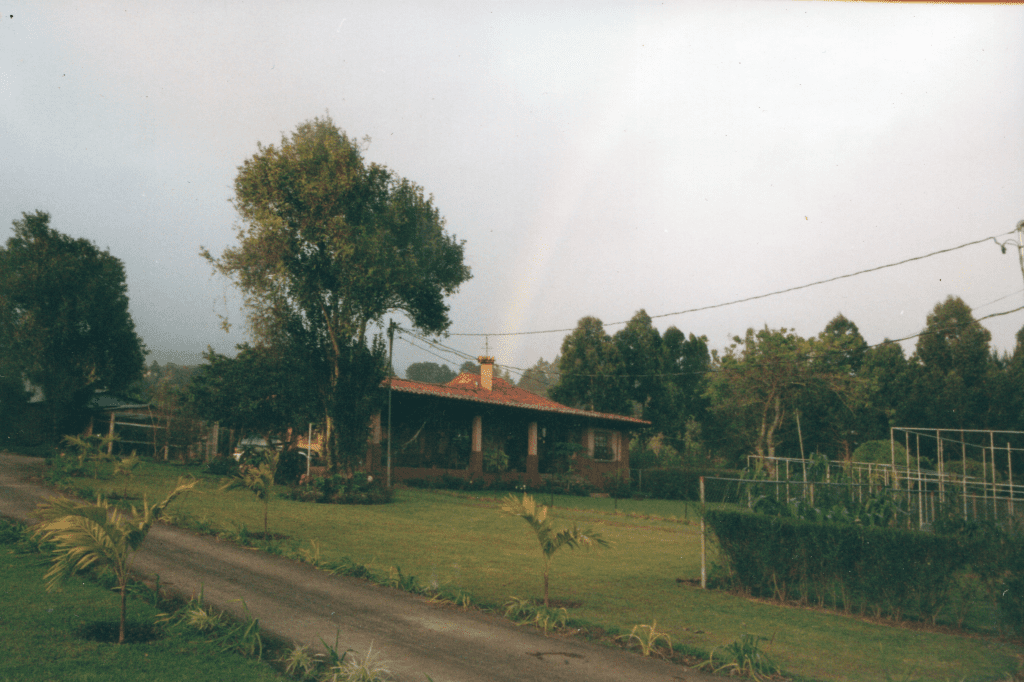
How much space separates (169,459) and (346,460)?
16.2m

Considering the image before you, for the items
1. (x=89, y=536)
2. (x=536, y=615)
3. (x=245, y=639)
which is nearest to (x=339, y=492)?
(x=536, y=615)

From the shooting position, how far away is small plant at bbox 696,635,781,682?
6012mm

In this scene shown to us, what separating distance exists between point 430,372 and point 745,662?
9190cm

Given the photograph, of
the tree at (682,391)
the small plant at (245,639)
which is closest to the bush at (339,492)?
the small plant at (245,639)

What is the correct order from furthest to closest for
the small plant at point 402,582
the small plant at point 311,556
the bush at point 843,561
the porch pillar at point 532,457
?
the porch pillar at point 532,457
the small plant at point 311,556
the small plant at point 402,582
the bush at point 843,561

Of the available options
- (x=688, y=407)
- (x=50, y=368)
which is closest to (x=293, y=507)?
(x=50, y=368)

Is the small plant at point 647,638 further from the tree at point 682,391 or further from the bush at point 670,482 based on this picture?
the tree at point 682,391

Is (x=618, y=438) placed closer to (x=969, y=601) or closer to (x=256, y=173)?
(x=256, y=173)

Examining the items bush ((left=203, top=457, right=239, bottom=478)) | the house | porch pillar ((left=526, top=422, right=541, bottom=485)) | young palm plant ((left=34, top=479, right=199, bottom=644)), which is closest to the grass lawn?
young palm plant ((left=34, top=479, right=199, bottom=644))

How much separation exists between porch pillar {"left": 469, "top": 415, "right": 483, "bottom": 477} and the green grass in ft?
75.8

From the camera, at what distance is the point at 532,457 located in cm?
3269

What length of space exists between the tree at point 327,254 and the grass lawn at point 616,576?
4.65 metres

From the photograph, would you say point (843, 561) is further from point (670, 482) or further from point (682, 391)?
point (682, 391)

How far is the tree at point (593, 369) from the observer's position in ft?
145
